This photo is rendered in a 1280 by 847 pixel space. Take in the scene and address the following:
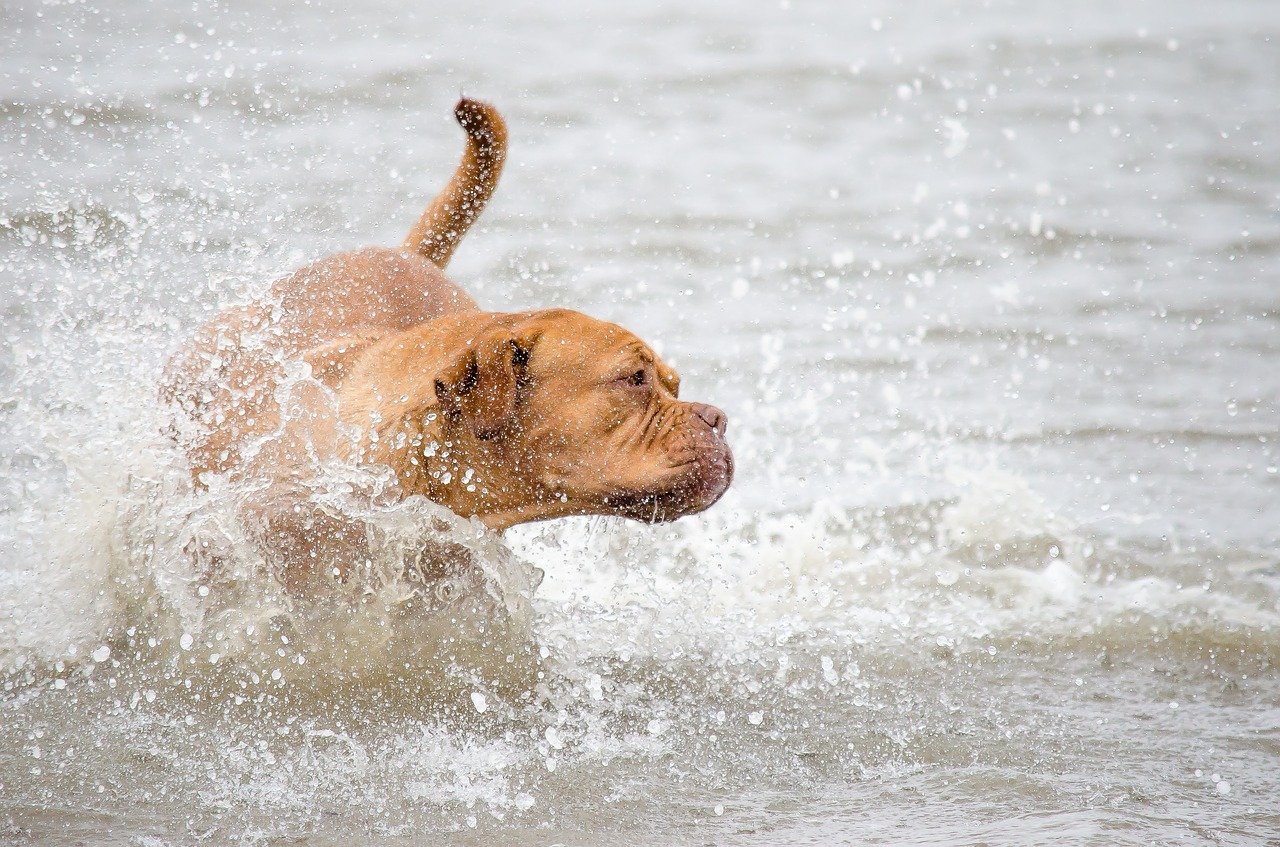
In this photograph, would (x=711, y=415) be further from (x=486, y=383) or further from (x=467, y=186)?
(x=467, y=186)

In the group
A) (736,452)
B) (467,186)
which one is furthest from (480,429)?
(736,452)

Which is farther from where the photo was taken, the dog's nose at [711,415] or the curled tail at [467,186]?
the curled tail at [467,186]

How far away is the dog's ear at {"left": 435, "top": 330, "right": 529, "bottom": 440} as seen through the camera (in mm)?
3389

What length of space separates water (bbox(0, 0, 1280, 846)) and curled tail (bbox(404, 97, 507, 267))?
2.29ft

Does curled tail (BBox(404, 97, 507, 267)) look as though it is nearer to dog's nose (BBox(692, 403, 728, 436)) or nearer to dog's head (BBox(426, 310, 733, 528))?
dog's head (BBox(426, 310, 733, 528))

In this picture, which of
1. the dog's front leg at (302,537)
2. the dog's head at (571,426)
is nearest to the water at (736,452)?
the dog's front leg at (302,537)

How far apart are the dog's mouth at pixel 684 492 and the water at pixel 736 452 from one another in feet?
1.64

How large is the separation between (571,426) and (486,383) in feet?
0.76

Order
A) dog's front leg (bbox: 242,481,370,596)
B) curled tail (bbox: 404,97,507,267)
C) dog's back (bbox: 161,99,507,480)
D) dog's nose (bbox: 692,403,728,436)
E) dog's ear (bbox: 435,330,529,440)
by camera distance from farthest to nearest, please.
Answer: curled tail (bbox: 404,97,507,267) < dog's back (bbox: 161,99,507,480) < dog's front leg (bbox: 242,481,370,596) < dog's nose (bbox: 692,403,728,436) < dog's ear (bbox: 435,330,529,440)

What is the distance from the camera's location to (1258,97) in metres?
10.9

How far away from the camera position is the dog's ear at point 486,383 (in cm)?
339

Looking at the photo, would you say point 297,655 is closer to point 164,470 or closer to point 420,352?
point 164,470

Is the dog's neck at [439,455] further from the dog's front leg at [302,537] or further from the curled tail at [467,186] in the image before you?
the curled tail at [467,186]

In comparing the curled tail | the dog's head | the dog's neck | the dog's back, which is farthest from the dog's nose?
the curled tail
